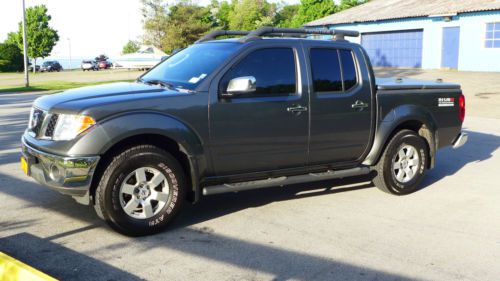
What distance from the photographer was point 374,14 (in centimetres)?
3459

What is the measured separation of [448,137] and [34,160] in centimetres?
514

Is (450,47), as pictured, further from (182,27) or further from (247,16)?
(247,16)

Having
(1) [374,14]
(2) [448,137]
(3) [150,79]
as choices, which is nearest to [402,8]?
(1) [374,14]

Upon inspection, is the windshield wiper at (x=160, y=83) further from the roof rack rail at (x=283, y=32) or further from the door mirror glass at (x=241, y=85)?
the roof rack rail at (x=283, y=32)

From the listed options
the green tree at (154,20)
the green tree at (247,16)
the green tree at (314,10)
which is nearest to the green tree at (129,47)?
the green tree at (154,20)

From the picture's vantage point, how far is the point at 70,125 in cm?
468

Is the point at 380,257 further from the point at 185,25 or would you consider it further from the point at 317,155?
the point at 185,25

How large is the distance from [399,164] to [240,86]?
2.55 metres

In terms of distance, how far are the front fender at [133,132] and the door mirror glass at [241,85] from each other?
0.56m

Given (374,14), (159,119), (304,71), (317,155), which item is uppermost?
(374,14)

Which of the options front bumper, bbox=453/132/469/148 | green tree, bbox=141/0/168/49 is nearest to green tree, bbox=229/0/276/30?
green tree, bbox=141/0/168/49

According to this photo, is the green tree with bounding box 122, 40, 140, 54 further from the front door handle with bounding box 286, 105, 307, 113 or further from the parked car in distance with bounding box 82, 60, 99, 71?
the front door handle with bounding box 286, 105, 307, 113

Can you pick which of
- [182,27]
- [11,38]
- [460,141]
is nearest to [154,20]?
[182,27]

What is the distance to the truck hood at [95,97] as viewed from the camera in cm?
476
